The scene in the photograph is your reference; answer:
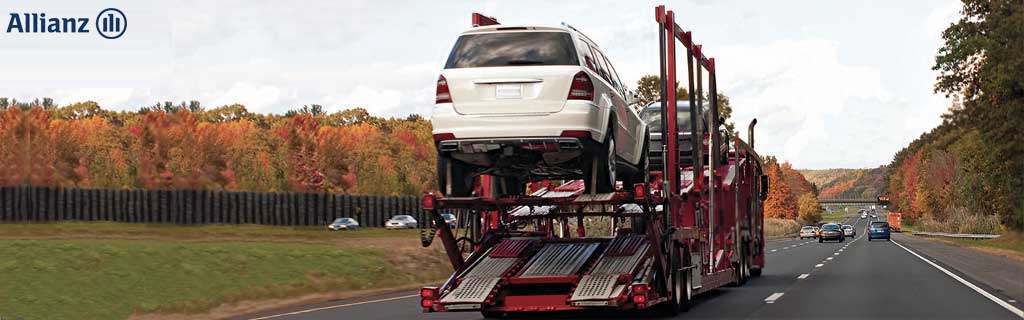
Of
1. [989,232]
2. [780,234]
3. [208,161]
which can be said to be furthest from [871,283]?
[780,234]

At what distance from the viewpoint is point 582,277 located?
47.8 feet

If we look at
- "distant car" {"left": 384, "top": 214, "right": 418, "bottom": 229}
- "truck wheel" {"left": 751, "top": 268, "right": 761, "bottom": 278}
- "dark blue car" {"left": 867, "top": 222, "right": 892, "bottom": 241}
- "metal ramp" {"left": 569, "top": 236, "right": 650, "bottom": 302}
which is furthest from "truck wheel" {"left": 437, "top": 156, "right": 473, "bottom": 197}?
"dark blue car" {"left": 867, "top": 222, "right": 892, "bottom": 241}

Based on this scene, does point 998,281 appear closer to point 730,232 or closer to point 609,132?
point 730,232

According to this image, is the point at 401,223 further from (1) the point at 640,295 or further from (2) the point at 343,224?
(1) the point at 640,295

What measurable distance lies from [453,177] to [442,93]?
1492mm

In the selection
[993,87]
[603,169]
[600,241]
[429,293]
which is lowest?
[429,293]

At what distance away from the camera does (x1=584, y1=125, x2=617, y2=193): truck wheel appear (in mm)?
13703

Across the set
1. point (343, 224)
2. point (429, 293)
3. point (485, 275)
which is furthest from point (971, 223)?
point (429, 293)

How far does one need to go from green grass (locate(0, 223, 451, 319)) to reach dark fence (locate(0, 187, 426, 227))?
1.54ft

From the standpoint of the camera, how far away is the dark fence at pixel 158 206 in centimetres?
2023

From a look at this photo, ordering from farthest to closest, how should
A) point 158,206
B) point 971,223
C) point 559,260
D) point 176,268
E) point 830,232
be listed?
1. point 971,223
2. point 830,232
3. point 176,268
4. point 158,206
5. point 559,260

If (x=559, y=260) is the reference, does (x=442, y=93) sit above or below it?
above

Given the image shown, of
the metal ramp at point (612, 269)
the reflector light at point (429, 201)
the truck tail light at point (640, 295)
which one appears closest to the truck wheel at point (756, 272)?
the metal ramp at point (612, 269)

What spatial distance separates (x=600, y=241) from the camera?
1611cm
